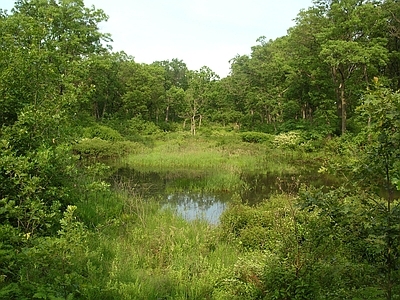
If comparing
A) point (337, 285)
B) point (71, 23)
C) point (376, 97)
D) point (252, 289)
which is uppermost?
point (71, 23)

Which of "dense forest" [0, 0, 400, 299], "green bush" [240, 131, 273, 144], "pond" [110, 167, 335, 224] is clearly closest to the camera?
"dense forest" [0, 0, 400, 299]

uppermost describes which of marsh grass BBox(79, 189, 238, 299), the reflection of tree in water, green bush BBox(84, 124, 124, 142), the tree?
the tree

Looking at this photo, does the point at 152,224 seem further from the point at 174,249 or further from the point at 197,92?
the point at 197,92

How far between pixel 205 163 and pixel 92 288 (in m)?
14.5

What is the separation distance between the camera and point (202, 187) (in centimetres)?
1343

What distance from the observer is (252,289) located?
181 inches

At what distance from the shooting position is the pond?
34.2 feet

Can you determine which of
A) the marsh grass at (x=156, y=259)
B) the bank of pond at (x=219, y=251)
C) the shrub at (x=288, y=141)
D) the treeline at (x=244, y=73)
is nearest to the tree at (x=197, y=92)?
the treeline at (x=244, y=73)

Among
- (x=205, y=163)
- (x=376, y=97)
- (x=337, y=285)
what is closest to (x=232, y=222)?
(x=337, y=285)

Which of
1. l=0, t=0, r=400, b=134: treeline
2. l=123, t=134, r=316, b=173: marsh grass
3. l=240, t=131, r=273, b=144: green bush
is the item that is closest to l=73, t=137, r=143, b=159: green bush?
l=123, t=134, r=316, b=173: marsh grass

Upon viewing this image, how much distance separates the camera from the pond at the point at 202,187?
10430 mm

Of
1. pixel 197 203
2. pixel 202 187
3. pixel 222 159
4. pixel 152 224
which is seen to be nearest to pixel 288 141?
pixel 222 159

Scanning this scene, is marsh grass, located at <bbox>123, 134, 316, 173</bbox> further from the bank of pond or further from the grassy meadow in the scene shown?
the grassy meadow

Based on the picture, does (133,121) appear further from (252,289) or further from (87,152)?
(252,289)
